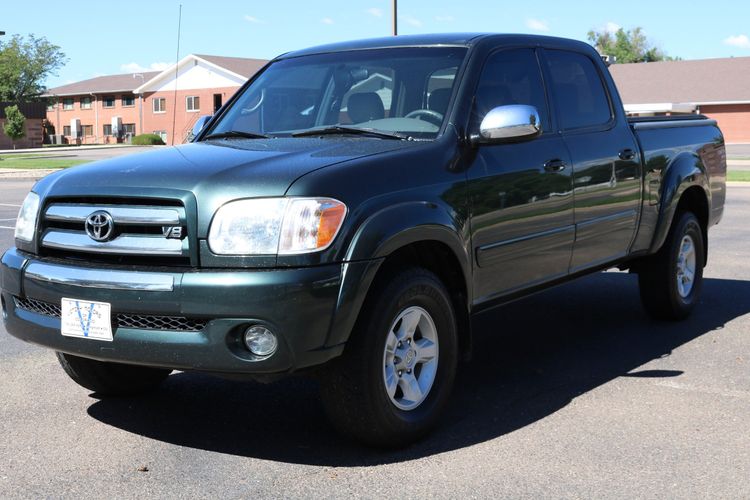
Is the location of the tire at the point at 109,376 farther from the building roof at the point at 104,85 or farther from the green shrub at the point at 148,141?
the building roof at the point at 104,85

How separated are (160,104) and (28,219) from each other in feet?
240

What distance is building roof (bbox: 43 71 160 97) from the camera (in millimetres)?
81938

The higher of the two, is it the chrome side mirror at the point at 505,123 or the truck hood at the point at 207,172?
the chrome side mirror at the point at 505,123

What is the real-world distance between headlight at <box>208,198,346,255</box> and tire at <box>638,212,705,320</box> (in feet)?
12.3

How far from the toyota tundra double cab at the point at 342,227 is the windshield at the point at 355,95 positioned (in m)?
0.01

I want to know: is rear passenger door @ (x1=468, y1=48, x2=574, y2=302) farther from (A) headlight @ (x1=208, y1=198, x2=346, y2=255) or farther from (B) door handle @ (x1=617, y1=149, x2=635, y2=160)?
(A) headlight @ (x1=208, y1=198, x2=346, y2=255)

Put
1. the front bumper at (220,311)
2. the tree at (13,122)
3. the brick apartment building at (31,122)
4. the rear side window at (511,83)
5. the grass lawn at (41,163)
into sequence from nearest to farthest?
1. the front bumper at (220,311)
2. the rear side window at (511,83)
3. the grass lawn at (41,163)
4. the tree at (13,122)
5. the brick apartment building at (31,122)

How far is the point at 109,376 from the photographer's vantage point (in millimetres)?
5184

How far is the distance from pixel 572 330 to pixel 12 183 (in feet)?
79.9

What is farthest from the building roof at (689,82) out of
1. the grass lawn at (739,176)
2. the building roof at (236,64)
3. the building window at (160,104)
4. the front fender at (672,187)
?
the front fender at (672,187)

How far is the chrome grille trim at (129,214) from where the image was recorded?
4078 millimetres

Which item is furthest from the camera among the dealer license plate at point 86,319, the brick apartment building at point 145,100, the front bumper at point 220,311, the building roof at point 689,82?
the brick apartment building at point 145,100

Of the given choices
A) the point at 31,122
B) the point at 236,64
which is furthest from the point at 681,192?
the point at 31,122

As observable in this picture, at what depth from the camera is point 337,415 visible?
4.29m
